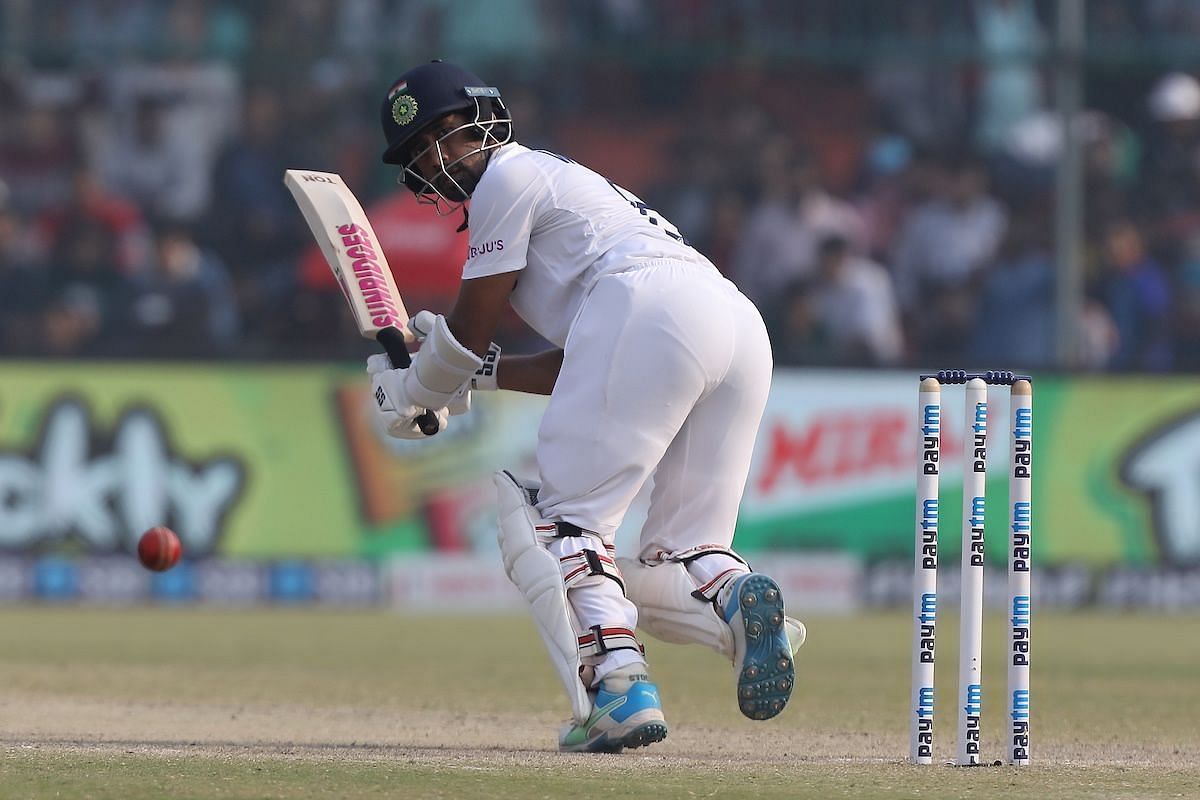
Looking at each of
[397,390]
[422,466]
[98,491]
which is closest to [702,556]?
[397,390]

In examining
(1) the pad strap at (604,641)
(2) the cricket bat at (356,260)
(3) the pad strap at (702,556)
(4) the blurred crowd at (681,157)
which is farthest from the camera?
(4) the blurred crowd at (681,157)

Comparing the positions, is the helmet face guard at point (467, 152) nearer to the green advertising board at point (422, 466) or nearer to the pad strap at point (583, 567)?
the pad strap at point (583, 567)

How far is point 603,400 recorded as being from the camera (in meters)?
4.68

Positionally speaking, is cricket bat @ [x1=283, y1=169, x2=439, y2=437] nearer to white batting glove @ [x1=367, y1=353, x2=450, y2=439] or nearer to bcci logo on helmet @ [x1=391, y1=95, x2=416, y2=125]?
white batting glove @ [x1=367, y1=353, x2=450, y2=439]

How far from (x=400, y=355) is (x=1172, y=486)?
7423 millimetres

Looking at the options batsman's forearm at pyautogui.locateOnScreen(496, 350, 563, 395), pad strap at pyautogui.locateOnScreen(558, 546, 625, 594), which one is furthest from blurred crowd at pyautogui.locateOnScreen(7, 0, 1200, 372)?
pad strap at pyautogui.locateOnScreen(558, 546, 625, 594)

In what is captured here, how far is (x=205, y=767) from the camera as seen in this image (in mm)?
4371

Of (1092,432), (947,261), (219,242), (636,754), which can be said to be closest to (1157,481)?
(1092,432)

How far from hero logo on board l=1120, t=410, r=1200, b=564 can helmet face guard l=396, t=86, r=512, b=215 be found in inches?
290

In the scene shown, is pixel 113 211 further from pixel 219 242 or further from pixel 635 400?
pixel 635 400

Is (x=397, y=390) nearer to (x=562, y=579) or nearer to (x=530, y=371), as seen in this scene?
(x=530, y=371)

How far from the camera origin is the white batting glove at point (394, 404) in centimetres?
505

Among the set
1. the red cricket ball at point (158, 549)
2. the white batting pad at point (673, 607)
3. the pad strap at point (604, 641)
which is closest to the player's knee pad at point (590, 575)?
the pad strap at point (604, 641)

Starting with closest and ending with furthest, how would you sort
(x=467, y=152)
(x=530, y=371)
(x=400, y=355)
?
(x=467, y=152), (x=400, y=355), (x=530, y=371)
